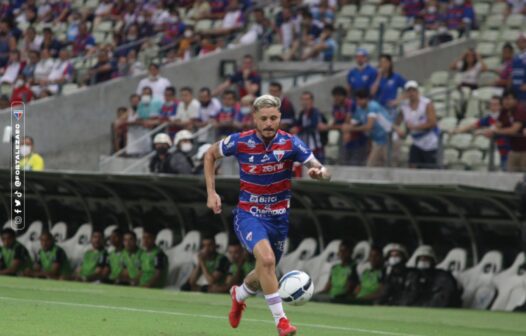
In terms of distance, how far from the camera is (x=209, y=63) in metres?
29.3

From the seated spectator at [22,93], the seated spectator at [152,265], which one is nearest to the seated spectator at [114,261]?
the seated spectator at [152,265]

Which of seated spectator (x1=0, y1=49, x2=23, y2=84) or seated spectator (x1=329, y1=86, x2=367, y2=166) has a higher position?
seated spectator (x1=0, y1=49, x2=23, y2=84)

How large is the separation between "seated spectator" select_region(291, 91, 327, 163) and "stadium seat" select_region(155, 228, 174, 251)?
331 cm

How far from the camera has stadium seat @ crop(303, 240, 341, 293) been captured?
2127 cm

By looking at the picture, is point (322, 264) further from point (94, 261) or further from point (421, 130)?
point (94, 261)

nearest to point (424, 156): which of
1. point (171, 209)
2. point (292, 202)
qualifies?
point (292, 202)

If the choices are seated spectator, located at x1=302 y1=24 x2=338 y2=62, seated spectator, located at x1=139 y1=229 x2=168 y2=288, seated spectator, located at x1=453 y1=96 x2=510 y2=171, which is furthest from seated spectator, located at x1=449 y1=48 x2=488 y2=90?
seated spectator, located at x1=139 y1=229 x2=168 y2=288

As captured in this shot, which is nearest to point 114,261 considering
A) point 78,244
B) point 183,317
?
point 78,244

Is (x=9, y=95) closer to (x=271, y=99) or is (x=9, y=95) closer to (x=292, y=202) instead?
(x=292, y=202)

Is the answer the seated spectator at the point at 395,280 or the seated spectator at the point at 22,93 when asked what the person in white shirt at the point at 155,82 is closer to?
the seated spectator at the point at 22,93

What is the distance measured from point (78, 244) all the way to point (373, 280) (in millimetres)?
6610

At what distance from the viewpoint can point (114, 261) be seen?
23047mm

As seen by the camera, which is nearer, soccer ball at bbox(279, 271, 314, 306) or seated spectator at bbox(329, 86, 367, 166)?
soccer ball at bbox(279, 271, 314, 306)

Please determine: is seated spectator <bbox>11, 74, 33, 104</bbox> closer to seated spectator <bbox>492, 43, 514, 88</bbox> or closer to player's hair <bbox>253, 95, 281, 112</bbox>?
seated spectator <bbox>492, 43, 514, 88</bbox>
